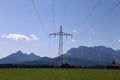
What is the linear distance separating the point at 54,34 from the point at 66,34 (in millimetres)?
3742

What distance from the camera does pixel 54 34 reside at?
292 ft

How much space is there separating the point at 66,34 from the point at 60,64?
1736 cm

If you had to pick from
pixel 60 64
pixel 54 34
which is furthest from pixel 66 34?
pixel 60 64

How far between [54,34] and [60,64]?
51.5 ft

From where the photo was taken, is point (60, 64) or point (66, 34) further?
point (60, 64)

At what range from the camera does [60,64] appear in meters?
102

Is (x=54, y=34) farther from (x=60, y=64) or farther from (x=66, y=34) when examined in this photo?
(x=60, y=64)

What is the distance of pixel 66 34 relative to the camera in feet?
285

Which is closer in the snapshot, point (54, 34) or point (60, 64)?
point (54, 34)
